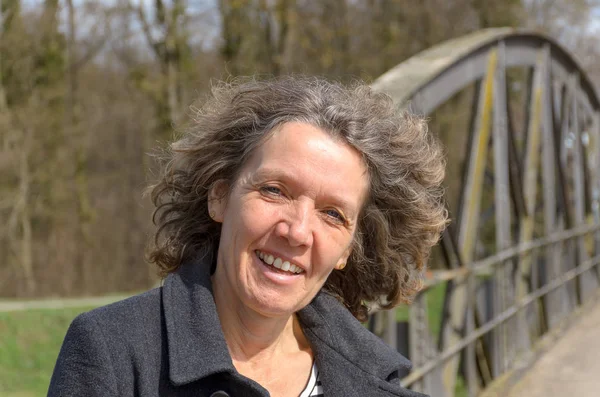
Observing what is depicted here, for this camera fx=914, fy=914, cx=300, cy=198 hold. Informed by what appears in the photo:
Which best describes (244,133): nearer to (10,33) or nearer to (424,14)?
(10,33)

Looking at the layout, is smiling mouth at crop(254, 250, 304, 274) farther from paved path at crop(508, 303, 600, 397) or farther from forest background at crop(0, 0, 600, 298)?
forest background at crop(0, 0, 600, 298)

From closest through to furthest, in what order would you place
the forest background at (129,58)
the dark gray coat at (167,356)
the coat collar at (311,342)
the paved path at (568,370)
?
the dark gray coat at (167,356)
the coat collar at (311,342)
the paved path at (568,370)
the forest background at (129,58)

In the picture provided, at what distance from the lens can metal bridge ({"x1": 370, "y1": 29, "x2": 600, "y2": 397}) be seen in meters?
4.44

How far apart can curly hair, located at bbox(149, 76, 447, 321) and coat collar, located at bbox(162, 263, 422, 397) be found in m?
0.13

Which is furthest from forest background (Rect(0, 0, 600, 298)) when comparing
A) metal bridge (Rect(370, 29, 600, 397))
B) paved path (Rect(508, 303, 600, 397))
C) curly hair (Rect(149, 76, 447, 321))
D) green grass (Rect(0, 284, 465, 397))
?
curly hair (Rect(149, 76, 447, 321))

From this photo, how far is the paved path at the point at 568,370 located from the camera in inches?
226

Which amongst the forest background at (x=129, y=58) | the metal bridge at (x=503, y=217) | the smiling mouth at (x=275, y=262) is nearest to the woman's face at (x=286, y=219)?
the smiling mouth at (x=275, y=262)

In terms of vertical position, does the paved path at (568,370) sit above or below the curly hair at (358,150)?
below

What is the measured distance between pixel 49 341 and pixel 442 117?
11391 millimetres

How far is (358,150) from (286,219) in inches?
9.7

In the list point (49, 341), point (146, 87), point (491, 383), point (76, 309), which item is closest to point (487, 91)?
point (491, 383)

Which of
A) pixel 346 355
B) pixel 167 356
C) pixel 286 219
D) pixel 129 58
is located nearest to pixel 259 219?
pixel 286 219

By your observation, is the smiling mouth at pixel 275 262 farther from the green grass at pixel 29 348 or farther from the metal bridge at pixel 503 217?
the green grass at pixel 29 348

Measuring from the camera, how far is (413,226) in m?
2.27
